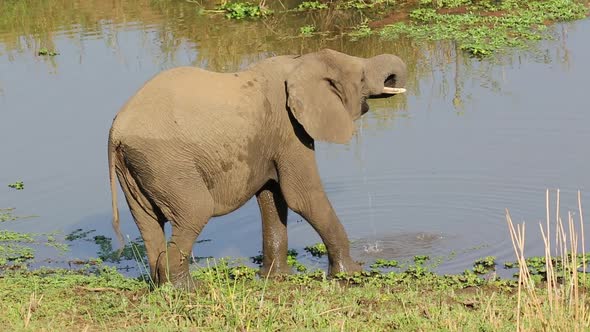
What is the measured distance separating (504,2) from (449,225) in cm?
718

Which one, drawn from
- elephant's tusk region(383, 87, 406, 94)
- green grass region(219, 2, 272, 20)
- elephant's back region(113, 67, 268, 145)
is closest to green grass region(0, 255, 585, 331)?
elephant's back region(113, 67, 268, 145)

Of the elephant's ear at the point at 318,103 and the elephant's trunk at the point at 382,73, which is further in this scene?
the elephant's trunk at the point at 382,73

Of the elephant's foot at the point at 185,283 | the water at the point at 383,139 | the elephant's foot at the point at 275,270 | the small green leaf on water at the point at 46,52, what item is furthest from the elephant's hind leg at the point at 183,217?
the small green leaf on water at the point at 46,52

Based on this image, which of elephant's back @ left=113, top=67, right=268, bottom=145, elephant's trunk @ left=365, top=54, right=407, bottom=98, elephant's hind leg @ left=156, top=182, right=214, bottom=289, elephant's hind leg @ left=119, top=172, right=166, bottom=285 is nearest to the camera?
elephant's back @ left=113, top=67, right=268, bottom=145

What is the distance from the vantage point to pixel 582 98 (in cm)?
1216

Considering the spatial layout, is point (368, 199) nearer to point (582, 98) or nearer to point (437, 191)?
point (437, 191)

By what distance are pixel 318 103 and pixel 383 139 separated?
132 inches

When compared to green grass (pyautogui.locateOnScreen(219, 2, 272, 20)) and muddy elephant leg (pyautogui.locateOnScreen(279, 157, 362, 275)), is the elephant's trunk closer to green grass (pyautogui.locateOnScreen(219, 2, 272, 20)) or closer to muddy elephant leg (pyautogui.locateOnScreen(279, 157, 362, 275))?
muddy elephant leg (pyautogui.locateOnScreen(279, 157, 362, 275))

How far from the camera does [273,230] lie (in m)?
8.83

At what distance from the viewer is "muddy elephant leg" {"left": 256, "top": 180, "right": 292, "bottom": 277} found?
8.78 metres

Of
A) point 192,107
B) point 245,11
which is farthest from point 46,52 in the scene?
point 192,107

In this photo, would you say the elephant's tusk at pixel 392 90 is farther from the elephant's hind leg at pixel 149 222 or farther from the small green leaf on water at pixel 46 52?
the small green leaf on water at pixel 46 52

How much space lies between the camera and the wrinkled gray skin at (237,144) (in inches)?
304

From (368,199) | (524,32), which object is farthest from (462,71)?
(368,199)
